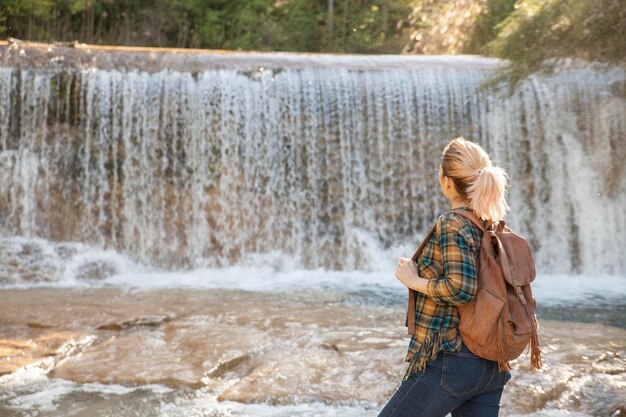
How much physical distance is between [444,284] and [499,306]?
15 centimetres

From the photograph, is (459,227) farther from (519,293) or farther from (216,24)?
(216,24)

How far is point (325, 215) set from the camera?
945cm

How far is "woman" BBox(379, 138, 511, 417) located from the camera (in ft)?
7.06

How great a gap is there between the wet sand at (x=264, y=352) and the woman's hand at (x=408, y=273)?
176cm

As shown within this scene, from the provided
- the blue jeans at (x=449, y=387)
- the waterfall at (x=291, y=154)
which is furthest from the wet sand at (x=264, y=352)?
the waterfall at (x=291, y=154)

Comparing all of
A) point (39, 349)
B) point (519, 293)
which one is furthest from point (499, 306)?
point (39, 349)

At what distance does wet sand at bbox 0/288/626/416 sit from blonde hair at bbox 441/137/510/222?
6.08 ft

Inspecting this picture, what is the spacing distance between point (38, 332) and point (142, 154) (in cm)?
430

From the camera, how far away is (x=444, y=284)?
2141 millimetres

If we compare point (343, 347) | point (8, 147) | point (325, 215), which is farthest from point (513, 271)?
point (8, 147)

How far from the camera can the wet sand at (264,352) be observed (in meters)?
3.97

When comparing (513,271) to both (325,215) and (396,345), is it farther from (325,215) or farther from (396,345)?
(325,215)

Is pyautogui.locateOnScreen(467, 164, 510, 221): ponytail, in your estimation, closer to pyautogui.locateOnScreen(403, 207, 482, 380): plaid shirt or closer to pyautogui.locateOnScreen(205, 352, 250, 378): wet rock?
pyautogui.locateOnScreen(403, 207, 482, 380): plaid shirt

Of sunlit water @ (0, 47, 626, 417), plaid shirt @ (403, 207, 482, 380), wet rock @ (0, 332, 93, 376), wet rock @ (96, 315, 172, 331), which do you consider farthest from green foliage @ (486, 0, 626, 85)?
plaid shirt @ (403, 207, 482, 380)
